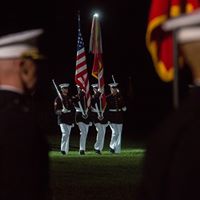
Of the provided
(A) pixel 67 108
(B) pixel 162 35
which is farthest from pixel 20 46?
(A) pixel 67 108

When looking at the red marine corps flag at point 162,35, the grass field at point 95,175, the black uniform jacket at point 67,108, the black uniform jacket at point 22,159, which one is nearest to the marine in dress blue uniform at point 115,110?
the grass field at point 95,175

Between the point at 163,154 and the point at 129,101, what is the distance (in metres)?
37.6

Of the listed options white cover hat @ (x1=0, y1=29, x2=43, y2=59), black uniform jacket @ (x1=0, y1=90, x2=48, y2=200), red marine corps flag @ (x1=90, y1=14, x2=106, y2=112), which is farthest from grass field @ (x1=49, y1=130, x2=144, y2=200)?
black uniform jacket @ (x1=0, y1=90, x2=48, y2=200)

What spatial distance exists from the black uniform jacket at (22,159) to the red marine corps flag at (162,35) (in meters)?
1.59

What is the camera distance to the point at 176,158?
2.82m

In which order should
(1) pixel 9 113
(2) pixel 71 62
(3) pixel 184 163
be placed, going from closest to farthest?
(3) pixel 184 163
(1) pixel 9 113
(2) pixel 71 62

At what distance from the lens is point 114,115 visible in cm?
2009

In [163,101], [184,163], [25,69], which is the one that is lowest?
[163,101]

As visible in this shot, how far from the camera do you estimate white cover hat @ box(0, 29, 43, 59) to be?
13.4ft

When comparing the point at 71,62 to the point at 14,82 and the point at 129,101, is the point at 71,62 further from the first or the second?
the point at 14,82

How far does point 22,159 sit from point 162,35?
1.90m

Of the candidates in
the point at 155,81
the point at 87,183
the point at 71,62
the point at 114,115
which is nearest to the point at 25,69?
the point at 87,183

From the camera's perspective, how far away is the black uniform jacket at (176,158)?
278cm

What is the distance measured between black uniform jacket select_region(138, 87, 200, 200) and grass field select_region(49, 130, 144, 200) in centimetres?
611
